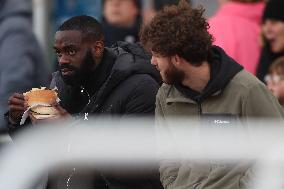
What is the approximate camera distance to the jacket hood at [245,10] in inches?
267

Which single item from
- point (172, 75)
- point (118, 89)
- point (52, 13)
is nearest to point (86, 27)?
point (118, 89)

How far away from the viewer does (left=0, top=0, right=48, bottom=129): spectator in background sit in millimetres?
5652

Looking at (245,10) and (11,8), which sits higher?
(11,8)

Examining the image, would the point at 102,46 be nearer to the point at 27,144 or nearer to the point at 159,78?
the point at 159,78

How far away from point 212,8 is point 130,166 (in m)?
5.38

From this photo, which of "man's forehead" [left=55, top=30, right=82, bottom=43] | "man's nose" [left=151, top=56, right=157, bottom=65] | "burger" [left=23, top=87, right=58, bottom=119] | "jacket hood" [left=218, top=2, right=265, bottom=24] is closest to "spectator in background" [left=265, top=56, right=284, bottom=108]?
"jacket hood" [left=218, top=2, right=265, bottom=24]

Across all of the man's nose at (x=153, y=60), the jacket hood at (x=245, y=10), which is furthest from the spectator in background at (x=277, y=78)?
the man's nose at (x=153, y=60)

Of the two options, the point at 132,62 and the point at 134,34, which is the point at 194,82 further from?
the point at 134,34

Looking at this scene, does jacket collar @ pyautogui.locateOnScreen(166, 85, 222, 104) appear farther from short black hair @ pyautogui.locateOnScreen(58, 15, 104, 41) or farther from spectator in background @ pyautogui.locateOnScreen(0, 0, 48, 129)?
spectator in background @ pyautogui.locateOnScreen(0, 0, 48, 129)

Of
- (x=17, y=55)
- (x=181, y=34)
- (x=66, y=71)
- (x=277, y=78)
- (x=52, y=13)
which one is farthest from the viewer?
(x=52, y=13)

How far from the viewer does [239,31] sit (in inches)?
268

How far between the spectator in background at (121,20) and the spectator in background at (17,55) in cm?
180

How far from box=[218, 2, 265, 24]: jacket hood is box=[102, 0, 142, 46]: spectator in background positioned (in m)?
1.14

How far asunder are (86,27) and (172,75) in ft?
1.88
